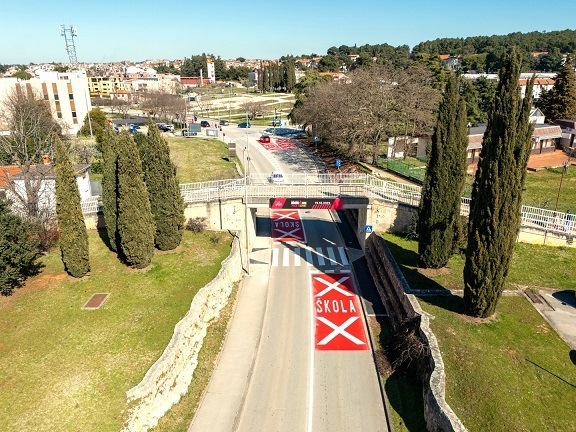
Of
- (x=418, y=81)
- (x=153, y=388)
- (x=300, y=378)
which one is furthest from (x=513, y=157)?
(x=418, y=81)

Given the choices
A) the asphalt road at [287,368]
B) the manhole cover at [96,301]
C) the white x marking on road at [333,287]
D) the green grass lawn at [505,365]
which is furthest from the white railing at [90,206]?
the green grass lawn at [505,365]

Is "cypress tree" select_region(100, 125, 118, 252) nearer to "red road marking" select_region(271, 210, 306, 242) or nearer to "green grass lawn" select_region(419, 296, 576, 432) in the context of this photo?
"red road marking" select_region(271, 210, 306, 242)

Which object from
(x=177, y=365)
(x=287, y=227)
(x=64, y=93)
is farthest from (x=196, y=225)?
(x=64, y=93)

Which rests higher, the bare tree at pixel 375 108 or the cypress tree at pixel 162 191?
the bare tree at pixel 375 108

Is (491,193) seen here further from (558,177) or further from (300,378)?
(558,177)

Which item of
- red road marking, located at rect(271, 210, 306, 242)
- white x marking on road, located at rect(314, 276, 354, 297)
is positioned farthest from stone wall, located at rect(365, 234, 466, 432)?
red road marking, located at rect(271, 210, 306, 242)

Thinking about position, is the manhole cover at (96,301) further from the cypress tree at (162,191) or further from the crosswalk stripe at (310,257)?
the crosswalk stripe at (310,257)
